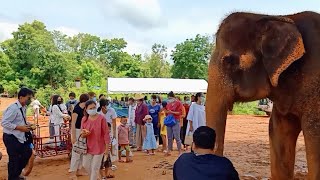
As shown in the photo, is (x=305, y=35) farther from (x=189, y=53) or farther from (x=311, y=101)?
(x=189, y=53)

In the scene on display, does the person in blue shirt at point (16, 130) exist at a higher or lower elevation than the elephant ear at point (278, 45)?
lower

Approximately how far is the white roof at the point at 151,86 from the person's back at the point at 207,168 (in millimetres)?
22882

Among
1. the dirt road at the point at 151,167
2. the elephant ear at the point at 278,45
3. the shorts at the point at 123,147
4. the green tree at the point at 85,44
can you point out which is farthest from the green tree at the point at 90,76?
the elephant ear at the point at 278,45

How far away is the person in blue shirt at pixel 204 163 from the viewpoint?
113 inches

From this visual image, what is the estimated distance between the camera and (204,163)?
290 centimetres

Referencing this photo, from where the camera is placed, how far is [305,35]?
183 inches

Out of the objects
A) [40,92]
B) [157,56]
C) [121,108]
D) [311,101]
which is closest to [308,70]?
[311,101]

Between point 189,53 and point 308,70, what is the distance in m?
42.2

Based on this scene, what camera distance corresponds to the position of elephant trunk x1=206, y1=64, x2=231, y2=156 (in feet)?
14.5

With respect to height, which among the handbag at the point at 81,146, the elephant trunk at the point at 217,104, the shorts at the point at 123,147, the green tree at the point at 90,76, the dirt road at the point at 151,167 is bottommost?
the dirt road at the point at 151,167

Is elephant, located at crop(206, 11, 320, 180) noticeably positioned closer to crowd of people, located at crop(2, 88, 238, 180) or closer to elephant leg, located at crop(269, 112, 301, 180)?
elephant leg, located at crop(269, 112, 301, 180)

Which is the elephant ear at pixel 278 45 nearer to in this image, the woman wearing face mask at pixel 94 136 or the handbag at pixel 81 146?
the woman wearing face mask at pixel 94 136

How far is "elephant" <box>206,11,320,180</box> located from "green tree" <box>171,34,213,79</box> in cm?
4106

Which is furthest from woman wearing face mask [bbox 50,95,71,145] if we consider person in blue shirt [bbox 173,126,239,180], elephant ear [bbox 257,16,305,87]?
person in blue shirt [bbox 173,126,239,180]
